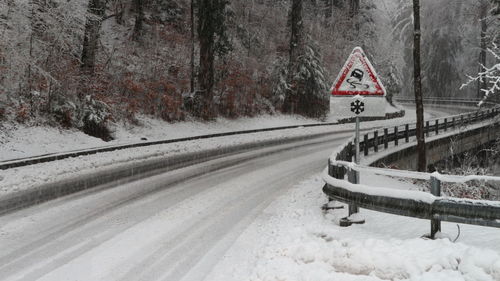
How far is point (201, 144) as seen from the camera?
22.0m

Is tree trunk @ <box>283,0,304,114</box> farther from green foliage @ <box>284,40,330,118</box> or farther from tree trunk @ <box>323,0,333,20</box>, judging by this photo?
tree trunk @ <box>323,0,333,20</box>

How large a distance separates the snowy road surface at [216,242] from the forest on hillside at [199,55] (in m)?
10.4

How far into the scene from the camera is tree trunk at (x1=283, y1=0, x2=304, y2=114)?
3731cm

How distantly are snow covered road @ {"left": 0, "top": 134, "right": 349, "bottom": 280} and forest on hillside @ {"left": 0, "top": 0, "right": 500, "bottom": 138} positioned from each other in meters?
9.50

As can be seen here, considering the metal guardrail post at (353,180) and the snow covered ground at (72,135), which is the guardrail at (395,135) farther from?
the metal guardrail post at (353,180)

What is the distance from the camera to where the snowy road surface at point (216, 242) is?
6090 millimetres

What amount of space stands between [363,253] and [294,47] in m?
32.4

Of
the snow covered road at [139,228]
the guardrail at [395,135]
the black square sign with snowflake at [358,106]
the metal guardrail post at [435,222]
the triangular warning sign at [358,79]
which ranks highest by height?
the triangular warning sign at [358,79]

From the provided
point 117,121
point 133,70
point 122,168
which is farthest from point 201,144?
point 133,70

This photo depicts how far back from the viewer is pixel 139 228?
863 cm

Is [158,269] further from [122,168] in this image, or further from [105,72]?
[105,72]

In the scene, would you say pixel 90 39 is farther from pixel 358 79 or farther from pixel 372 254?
pixel 372 254

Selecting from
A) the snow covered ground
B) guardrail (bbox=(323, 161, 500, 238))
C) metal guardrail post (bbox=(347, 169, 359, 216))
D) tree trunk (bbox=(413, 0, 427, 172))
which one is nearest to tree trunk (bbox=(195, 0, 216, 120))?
the snow covered ground

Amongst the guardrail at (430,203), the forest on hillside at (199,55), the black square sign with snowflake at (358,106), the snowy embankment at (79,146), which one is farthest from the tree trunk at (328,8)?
the guardrail at (430,203)
